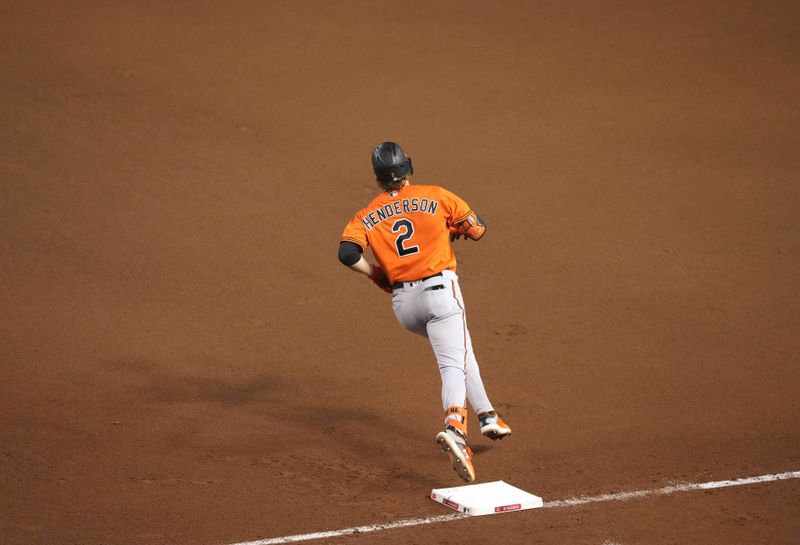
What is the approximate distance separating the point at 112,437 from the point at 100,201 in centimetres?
426

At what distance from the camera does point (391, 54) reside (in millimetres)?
13297

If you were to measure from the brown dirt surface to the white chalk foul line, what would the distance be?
0.30 feet

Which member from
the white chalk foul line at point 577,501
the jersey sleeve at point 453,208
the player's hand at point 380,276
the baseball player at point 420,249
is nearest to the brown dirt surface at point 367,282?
the white chalk foul line at point 577,501

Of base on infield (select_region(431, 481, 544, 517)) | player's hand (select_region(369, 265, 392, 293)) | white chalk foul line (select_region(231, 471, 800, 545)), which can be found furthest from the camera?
player's hand (select_region(369, 265, 392, 293))

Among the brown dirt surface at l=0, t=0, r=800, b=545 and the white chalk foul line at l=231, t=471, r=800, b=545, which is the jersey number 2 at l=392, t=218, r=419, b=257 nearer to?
the brown dirt surface at l=0, t=0, r=800, b=545

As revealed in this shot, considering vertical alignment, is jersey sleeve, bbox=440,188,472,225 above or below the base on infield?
above

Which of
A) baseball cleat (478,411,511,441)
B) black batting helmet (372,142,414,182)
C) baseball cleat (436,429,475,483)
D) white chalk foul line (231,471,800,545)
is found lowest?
white chalk foul line (231,471,800,545)

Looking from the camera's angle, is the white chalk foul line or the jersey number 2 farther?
the jersey number 2

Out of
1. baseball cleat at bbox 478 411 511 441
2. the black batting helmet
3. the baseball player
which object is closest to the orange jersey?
the baseball player

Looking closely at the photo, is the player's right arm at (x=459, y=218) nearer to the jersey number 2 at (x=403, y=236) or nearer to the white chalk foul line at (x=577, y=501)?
the jersey number 2 at (x=403, y=236)

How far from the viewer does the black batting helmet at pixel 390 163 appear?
6.30 metres

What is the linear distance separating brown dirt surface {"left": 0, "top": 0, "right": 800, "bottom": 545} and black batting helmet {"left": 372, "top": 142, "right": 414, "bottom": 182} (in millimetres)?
1760

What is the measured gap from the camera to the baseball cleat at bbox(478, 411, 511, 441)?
6.66 meters

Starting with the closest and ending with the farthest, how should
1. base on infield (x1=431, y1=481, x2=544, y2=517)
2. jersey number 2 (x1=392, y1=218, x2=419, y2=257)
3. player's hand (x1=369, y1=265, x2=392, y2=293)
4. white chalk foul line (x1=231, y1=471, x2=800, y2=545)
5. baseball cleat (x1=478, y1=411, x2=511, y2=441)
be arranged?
white chalk foul line (x1=231, y1=471, x2=800, y2=545), base on infield (x1=431, y1=481, x2=544, y2=517), jersey number 2 (x1=392, y1=218, x2=419, y2=257), player's hand (x1=369, y1=265, x2=392, y2=293), baseball cleat (x1=478, y1=411, x2=511, y2=441)
